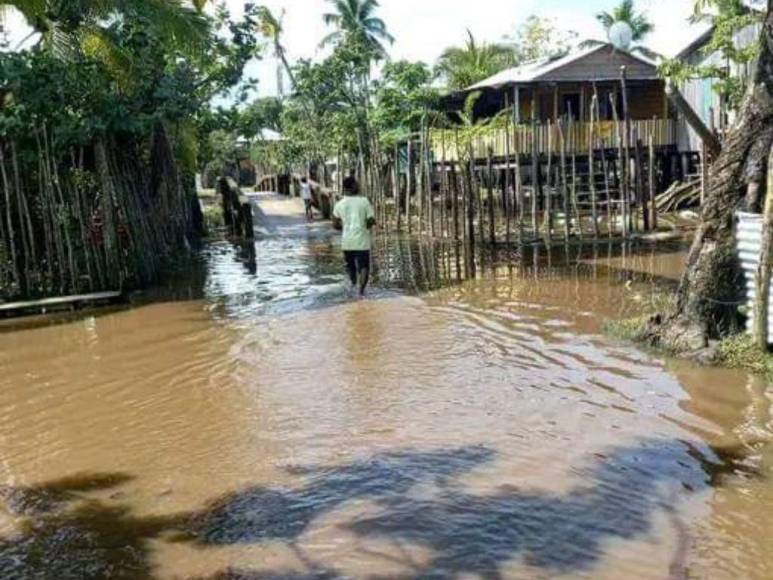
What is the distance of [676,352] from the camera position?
7.43 metres

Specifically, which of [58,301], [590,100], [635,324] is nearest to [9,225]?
[58,301]

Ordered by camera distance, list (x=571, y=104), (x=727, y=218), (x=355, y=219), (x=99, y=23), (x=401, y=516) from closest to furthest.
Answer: (x=401, y=516) → (x=727, y=218) → (x=355, y=219) → (x=99, y=23) → (x=571, y=104)

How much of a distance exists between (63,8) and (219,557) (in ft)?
35.6

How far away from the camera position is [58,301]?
11430 mm

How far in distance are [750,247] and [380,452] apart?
3.72 m

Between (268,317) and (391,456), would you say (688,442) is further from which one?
(268,317)

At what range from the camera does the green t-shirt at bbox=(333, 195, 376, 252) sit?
11.3m

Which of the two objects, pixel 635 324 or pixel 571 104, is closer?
pixel 635 324

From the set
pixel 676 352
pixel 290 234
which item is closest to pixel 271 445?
pixel 676 352

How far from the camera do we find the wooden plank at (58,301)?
11268mm

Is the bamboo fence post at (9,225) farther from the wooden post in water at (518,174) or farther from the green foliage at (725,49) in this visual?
the green foliage at (725,49)

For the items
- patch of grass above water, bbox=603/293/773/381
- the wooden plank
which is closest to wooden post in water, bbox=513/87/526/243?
the wooden plank

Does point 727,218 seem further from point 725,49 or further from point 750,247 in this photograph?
point 725,49

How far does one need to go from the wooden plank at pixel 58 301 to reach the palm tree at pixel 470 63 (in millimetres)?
21931
